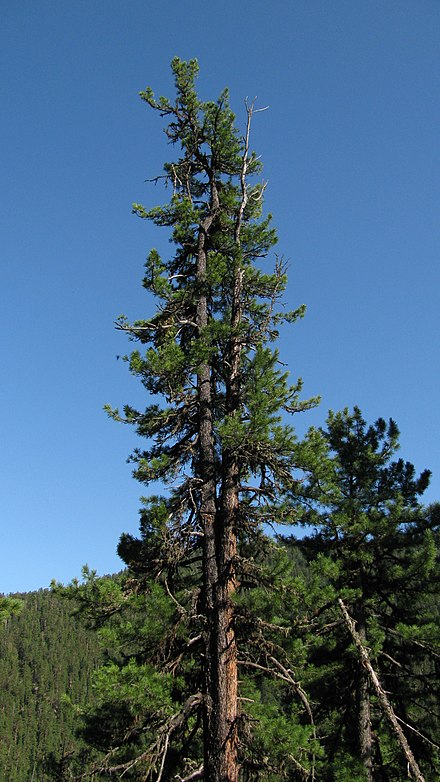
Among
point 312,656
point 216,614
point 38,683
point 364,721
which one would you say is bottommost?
point 38,683

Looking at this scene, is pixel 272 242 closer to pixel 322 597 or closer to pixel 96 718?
pixel 322 597

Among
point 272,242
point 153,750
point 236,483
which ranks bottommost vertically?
point 153,750

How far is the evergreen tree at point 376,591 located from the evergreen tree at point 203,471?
238cm

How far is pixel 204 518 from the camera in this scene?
31.4 ft

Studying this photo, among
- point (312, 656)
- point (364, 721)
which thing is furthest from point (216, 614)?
point (312, 656)

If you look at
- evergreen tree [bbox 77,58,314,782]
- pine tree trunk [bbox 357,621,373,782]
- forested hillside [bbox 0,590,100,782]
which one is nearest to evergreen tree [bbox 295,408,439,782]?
pine tree trunk [bbox 357,621,373,782]

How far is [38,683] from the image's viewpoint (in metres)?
153

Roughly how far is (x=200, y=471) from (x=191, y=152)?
7.57m

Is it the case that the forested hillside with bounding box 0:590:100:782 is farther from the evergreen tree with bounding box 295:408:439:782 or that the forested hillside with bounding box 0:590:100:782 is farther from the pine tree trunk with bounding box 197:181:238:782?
the pine tree trunk with bounding box 197:181:238:782

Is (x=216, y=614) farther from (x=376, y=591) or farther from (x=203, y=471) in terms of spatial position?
(x=376, y=591)

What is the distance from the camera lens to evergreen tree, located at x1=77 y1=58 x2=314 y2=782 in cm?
814

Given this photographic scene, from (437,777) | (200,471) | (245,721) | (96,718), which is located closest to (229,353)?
(200,471)

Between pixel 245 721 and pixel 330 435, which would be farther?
pixel 330 435

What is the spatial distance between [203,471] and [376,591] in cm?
622
